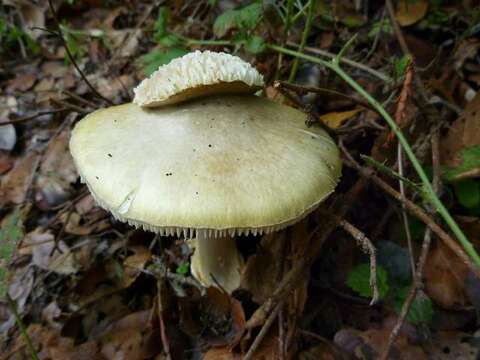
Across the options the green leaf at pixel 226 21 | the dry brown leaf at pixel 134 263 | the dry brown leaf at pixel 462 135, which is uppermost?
the green leaf at pixel 226 21

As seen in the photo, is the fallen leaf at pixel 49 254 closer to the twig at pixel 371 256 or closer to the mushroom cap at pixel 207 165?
the mushroom cap at pixel 207 165

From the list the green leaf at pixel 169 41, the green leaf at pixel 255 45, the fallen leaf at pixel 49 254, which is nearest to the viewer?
the green leaf at pixel 255 45

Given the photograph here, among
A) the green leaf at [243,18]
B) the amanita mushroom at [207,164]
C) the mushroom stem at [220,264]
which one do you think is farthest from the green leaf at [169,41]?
the mushroom stem at [220,264]

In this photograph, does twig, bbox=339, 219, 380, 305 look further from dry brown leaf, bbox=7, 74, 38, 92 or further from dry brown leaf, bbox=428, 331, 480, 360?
dry brown leaf, bbox=7, 74, 38, 92

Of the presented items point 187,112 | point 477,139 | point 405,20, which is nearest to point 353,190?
point 477,139

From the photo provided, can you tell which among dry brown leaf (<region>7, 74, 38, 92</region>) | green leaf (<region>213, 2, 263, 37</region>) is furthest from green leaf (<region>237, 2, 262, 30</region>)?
dry brown leaf (<region>7, 74, 38, 92</region>)

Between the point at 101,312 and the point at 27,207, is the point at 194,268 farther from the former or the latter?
the point at 27,207

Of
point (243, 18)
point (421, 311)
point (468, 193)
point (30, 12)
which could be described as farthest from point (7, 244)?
point (30, 12)
